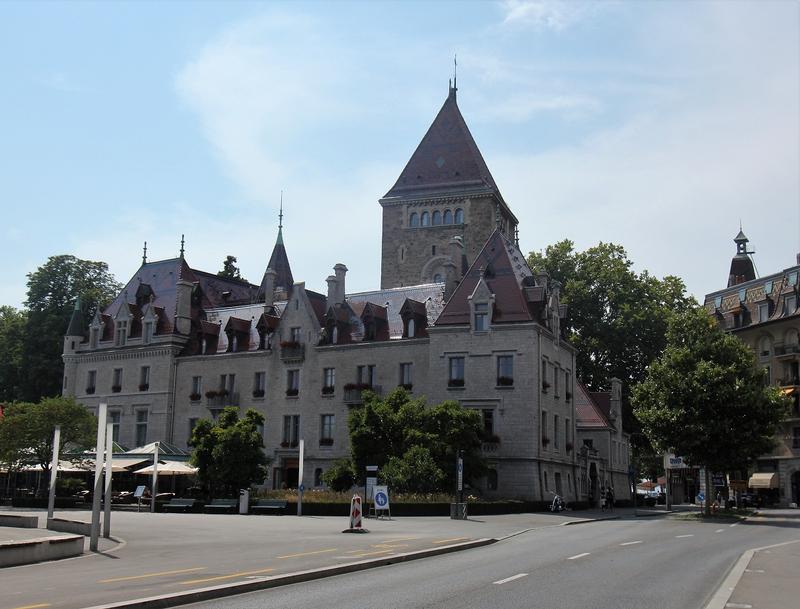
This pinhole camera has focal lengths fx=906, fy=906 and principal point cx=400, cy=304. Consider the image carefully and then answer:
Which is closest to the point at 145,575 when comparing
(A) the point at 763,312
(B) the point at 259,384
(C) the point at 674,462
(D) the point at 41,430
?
(C) the point at 674,462

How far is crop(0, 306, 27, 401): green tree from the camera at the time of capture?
7944 centimetres

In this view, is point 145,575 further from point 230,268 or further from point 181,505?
point 230,268

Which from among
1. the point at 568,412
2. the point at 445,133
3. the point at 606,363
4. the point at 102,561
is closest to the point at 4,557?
the point at 102,561

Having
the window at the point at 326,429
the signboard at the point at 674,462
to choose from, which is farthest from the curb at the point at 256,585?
the window at the point at 326,429

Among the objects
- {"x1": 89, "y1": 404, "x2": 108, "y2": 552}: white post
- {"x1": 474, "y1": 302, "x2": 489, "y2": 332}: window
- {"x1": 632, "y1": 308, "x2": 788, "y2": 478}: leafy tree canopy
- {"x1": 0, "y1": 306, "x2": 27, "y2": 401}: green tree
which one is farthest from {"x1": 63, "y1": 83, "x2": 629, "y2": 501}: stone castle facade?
{"x1": 89, "y1": 404, "x2": 108, "y2": 552}: white post

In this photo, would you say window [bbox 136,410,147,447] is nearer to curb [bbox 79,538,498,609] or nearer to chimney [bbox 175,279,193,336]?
chimney [bbox 175,279,193,336]

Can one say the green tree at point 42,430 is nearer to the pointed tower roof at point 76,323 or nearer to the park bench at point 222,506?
the park bench at point 222,506

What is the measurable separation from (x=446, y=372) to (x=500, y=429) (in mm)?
4730

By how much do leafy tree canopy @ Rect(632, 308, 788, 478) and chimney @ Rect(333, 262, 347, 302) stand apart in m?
23.1

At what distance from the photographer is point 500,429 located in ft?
173

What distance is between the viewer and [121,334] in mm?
70812

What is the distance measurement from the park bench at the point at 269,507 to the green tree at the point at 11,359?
43.2 metres

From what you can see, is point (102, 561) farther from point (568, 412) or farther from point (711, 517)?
point (568, 412)

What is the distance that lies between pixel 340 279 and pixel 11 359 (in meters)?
35.8
